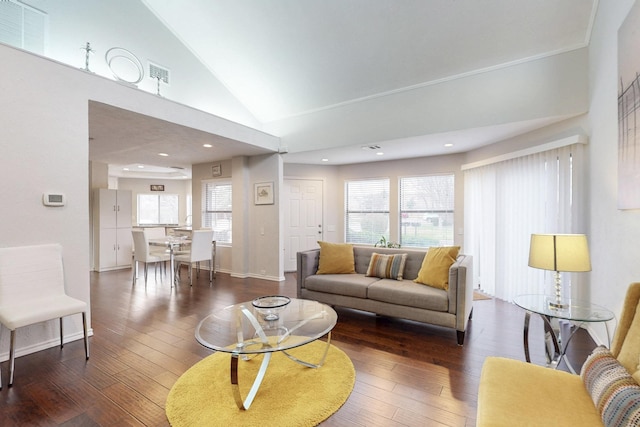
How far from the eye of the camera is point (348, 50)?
4.15 metres

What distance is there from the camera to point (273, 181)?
580 cm

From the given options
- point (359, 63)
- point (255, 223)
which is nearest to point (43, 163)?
point (255, 223)

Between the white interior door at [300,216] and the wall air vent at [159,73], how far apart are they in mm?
2959

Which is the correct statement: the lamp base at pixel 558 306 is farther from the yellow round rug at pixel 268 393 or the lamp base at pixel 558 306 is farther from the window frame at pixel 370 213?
the window frame at pixel 370 213

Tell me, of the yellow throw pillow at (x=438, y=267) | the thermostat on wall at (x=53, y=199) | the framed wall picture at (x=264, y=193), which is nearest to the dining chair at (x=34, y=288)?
the thermostat on wall at (x=53, y=199)

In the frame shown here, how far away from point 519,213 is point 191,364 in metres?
4.43

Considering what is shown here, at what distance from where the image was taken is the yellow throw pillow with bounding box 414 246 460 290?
3.23 m

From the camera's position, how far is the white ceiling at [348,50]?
3.35 meters

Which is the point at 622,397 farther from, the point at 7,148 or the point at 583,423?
the point at 7,148

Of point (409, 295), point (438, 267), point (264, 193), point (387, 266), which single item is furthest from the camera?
point (264, 193)

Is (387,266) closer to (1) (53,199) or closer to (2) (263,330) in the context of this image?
(2) (263,330)

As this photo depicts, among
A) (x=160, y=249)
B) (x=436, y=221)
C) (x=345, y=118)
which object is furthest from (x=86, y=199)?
(x=436, y=221)

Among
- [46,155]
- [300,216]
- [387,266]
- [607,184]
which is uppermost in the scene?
Result: [46,155]

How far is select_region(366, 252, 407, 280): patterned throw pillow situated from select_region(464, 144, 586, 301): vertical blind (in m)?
1.80
